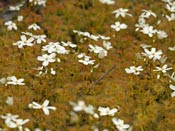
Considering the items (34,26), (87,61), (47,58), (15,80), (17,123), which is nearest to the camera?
(17,123)

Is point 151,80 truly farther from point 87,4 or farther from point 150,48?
point 87,4

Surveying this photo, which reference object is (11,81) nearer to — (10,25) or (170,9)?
(10,25)

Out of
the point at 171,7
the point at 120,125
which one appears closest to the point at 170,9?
the point at 171,7

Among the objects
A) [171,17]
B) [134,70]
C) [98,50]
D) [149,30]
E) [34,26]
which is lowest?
[134,70]

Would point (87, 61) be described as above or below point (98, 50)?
below

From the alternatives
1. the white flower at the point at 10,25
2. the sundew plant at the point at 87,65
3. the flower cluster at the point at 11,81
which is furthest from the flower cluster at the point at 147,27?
the flower cluster at the point at 11,81

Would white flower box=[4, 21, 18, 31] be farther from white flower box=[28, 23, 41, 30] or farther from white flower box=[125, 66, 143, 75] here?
white flower box=[125, 66, 143, 75]

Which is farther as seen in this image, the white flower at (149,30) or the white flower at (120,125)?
the white flower at (149,30)

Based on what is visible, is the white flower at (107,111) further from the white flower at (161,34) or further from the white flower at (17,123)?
the white flower at (161,34)

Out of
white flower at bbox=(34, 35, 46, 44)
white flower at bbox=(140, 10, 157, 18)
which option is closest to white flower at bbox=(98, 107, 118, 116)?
white flower at bbox=(34, 35, 46, 44)
